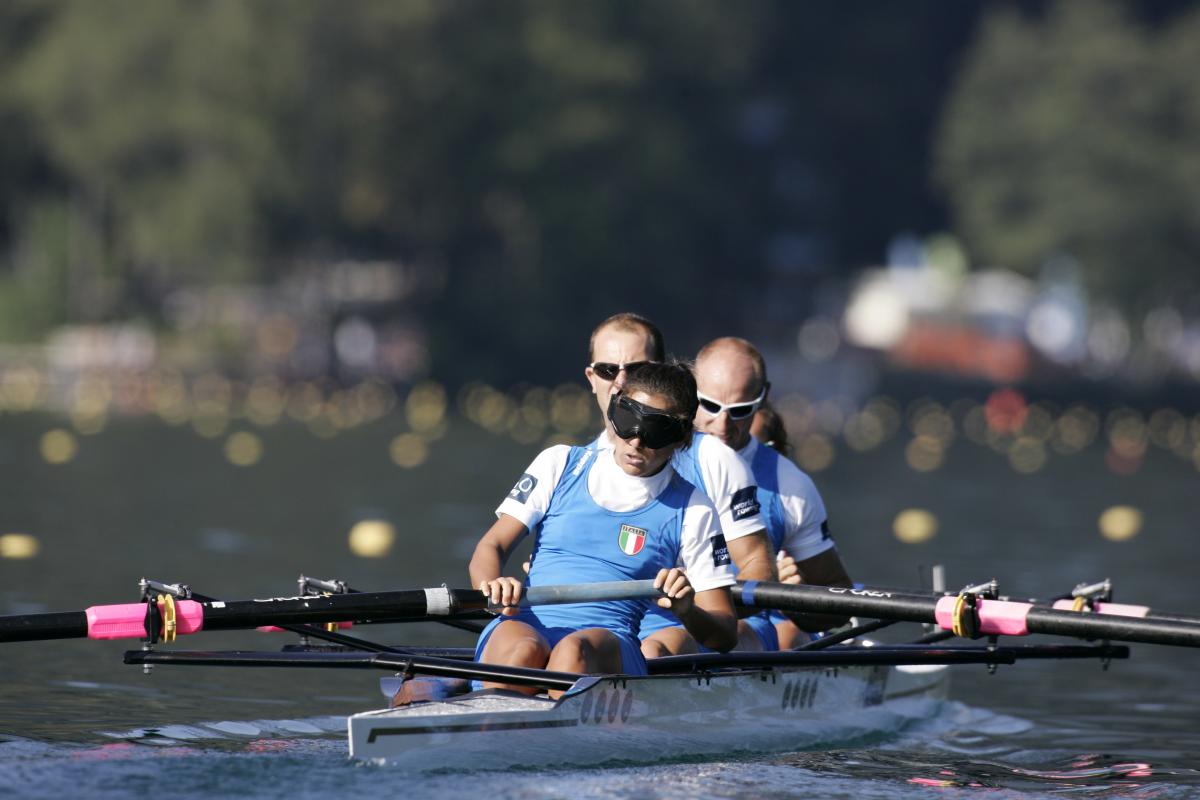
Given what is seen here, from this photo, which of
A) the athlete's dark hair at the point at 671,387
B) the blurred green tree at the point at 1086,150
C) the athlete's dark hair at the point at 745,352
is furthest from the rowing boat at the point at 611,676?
the blurred green tree at the point at 1086,150

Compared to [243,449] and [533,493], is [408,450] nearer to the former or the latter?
[243,449]

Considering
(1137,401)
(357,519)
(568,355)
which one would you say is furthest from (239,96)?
(357,519)

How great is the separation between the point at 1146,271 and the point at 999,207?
9018 millimetres

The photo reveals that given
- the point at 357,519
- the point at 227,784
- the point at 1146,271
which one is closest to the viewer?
the point at 227,784

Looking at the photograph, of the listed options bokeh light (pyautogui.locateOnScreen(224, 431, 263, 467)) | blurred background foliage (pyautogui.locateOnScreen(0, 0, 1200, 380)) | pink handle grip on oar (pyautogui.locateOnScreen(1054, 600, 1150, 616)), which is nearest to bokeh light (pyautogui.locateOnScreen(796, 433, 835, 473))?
bokeh light (pyautogui.locateOnScreen(224, 431, 263, 467))

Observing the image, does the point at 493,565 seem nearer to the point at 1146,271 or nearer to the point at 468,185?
the point at 468,185

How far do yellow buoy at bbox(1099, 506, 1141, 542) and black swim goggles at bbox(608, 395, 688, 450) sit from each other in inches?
622

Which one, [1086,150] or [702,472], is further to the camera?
[1086,150]

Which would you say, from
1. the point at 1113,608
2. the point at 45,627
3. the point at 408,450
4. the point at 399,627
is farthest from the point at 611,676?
the point at 408,450

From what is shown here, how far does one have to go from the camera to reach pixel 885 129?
274 ft

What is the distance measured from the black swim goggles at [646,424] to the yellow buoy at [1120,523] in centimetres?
1581

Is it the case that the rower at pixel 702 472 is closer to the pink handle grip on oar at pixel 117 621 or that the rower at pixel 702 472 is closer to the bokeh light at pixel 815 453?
the pink handle grip on oar at pixel 117 621

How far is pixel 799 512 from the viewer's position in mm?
11102

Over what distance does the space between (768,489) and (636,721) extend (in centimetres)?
183
